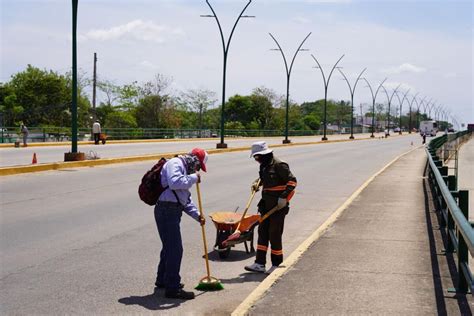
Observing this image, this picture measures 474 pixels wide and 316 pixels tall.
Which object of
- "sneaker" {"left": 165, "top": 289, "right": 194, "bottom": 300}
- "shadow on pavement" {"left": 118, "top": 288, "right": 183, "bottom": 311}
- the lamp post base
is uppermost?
the lamp post base

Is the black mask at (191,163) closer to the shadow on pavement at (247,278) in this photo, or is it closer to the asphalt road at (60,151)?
the shadow on pavement at (247,278)

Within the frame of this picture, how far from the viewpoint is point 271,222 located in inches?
287

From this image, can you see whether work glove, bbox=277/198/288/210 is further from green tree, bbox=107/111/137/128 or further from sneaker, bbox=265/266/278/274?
green tree, bbox=107/111/137/128

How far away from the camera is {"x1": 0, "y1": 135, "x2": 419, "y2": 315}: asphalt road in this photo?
19.3ft

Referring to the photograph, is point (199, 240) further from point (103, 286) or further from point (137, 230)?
point (103, 286)

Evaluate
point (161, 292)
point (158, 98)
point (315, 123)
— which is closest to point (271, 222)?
point (161, 292)

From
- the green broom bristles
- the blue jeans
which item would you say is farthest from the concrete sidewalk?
the blue jeans

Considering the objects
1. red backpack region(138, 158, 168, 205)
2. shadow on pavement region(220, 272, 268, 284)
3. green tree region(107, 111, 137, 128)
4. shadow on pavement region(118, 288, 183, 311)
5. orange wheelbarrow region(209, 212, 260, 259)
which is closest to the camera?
shadow on pavement region(118, 288, 183, 311)

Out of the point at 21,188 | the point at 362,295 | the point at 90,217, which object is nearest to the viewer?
the point at 362,295

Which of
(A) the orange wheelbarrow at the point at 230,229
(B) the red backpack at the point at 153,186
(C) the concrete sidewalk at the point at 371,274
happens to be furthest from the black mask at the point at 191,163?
(A) the orange wheelbarrow at the point at 230,229

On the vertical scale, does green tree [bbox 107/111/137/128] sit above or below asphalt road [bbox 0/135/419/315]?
above

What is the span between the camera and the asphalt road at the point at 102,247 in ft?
19.3

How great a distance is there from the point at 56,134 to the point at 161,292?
4280cm

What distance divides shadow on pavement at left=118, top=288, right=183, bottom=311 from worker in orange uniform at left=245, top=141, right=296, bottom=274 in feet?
4.83
